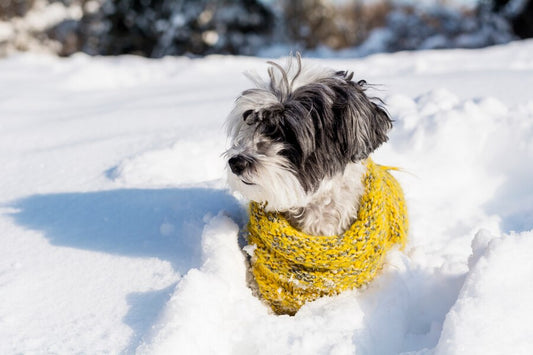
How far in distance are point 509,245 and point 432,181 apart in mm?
1715

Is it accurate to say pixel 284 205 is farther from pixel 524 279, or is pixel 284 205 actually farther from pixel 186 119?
pixel 186 119

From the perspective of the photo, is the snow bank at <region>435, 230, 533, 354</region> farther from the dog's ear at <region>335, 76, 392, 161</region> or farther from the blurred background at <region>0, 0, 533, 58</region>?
the blurred background at <region>0, 0, 533, 58</region>

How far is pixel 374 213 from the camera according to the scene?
103 inches

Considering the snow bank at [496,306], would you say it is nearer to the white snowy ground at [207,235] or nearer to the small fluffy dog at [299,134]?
Answer: the white snowy ground at [207,235]

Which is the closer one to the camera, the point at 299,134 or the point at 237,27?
the point at 299,134

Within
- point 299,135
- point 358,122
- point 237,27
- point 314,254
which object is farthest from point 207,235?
Result: point 237,27

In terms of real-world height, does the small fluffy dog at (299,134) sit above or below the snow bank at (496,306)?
above

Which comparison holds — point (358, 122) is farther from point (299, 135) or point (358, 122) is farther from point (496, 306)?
point (496, 306)

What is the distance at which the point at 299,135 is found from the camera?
7.80ft

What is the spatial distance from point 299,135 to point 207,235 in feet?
2.39

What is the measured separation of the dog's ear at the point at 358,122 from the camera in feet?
7.87

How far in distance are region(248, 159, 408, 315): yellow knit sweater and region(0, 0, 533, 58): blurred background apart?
10.6 meters

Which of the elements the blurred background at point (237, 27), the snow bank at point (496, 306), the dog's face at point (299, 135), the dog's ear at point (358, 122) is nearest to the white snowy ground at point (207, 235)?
the snow bank at point (496, 306)

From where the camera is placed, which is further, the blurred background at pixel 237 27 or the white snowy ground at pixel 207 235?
the blurred background at pixel 237 27
